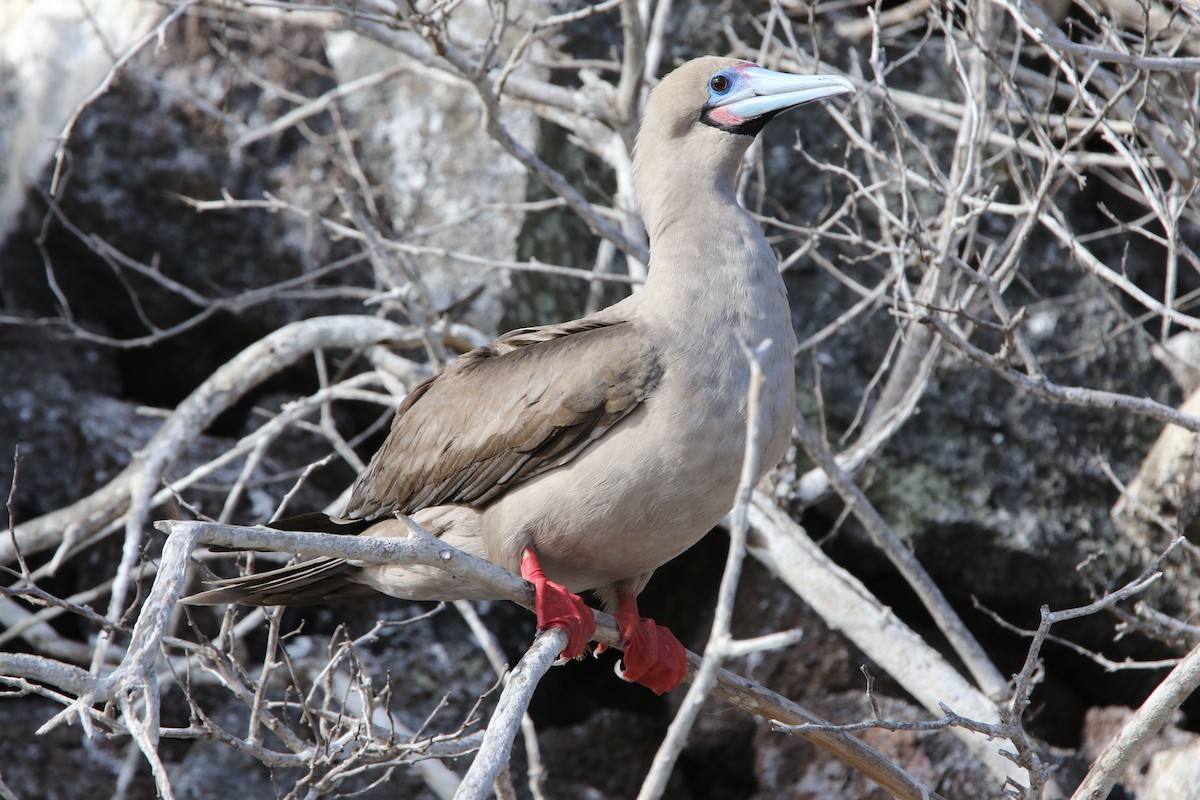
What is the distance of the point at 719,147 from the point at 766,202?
3.10 m

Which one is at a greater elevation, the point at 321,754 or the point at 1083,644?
the point at 321,754

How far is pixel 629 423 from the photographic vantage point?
345cm

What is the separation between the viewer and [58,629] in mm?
6617

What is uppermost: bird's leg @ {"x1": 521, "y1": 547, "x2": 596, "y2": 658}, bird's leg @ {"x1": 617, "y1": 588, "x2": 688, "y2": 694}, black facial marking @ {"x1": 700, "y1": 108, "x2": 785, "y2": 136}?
black facial marking @ {"x1": 700, "y1": 108, "x2": 785, "y2": 136}

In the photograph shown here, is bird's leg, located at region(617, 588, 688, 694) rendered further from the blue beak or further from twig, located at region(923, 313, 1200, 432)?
the blue beak

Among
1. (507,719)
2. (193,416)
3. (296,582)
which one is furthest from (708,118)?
(193,416)

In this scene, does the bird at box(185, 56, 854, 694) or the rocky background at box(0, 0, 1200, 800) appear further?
the rocky background at box(0, 0, 1200, 800)

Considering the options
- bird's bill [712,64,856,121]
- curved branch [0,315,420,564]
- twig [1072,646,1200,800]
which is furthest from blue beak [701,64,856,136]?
curved branch [0,315,420,564]

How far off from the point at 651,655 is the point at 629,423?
2.48ft

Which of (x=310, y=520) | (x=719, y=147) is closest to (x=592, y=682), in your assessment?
(x=310, y=520)

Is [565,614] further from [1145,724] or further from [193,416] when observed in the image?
[193,416]

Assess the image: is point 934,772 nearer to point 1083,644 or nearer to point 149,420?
point 1083,644

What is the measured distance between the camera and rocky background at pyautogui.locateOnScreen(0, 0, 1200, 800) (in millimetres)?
6082

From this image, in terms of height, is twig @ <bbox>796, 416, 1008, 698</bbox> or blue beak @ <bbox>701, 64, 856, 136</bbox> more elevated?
blue beak @ <bbox>701, 64, 856, 136</bbox>
